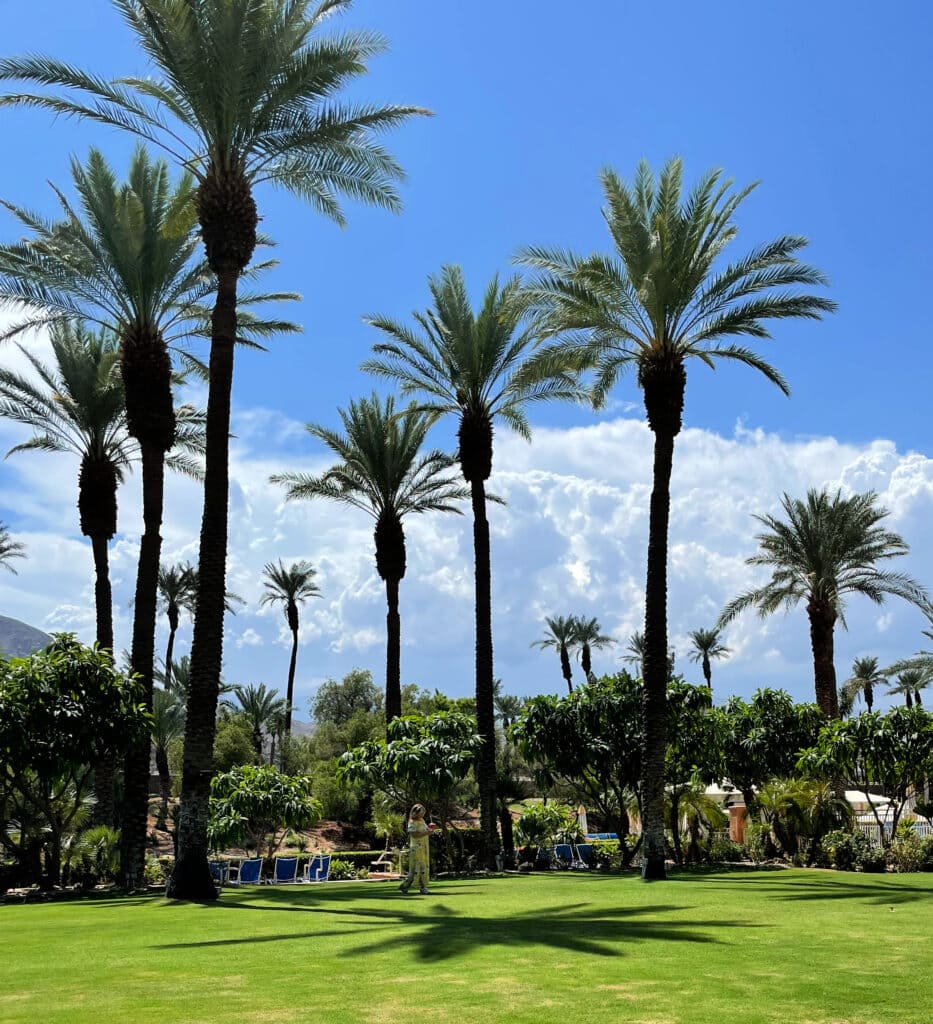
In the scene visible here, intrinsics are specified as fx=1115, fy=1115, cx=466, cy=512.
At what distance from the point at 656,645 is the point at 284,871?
35.0 ft

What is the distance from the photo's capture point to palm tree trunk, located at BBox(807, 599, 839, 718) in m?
35.2

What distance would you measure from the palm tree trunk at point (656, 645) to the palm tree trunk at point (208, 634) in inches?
361

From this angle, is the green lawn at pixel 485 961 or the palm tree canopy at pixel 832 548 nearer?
the green lawn at pixel 485 961

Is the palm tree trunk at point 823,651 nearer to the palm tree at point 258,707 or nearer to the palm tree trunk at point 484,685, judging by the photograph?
the palm tree trunk at point 484,685

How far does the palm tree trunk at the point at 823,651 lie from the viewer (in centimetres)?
3516

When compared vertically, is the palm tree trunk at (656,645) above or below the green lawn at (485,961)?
above

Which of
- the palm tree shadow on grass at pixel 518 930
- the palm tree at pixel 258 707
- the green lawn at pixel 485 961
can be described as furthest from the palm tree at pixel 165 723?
the palm tree shadow on grass at pixel 518 930

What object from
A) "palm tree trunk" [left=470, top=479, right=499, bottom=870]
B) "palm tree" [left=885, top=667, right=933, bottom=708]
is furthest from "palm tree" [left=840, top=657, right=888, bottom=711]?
"palm tree trunk" [left=470, top=479, right=499, bottom=870]

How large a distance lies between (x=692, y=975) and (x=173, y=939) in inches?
234

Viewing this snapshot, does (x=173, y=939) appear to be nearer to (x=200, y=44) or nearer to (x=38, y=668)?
(x=38, y=668)

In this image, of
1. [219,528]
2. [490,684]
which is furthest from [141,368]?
[490,684]

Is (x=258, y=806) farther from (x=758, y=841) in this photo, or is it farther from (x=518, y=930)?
(x=518, y=930)

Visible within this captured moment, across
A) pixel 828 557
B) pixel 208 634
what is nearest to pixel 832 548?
pixel 828 557

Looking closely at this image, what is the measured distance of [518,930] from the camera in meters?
11.9
